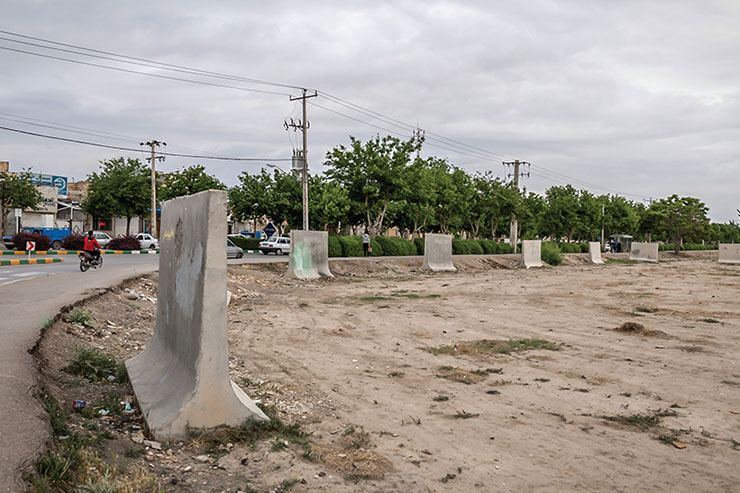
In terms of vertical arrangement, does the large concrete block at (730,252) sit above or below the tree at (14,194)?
below

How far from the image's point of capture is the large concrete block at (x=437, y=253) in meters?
31.3

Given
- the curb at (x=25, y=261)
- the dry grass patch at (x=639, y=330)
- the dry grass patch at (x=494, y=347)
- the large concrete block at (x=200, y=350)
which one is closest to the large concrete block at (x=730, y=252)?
the dry grass patch at (x=639, y=330)

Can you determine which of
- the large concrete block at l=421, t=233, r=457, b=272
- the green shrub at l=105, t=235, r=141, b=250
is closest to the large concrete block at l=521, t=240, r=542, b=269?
the large concrete block at l=421, t=233, r=457, b=272

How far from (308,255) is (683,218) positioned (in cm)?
6678

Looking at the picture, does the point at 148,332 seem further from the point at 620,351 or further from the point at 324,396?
the point at 620,351

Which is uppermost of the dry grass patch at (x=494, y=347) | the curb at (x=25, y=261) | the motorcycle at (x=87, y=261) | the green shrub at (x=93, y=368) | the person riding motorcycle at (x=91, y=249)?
the person riding motorcycle at (x=91, y=249)

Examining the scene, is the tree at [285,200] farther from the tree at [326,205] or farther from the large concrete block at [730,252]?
the large concrete block at [730,252]

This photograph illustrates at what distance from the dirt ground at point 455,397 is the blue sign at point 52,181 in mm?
57464

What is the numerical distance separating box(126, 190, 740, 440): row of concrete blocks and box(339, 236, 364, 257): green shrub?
31.8 meters

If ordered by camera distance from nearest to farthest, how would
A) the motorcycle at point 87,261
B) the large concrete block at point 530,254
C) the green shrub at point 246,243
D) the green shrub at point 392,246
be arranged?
the motorcycle at point 87,261 → the large concrete block at point 530,254 → the green shrub at point 392,246 → the green shrub at point 246,243

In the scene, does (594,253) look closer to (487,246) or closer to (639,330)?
(487,246)

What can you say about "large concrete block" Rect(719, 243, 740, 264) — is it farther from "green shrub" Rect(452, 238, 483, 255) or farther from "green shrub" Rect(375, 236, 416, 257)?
"green shrub" Rect(375, 236, 416, 257)

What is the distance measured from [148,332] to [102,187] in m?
48.7

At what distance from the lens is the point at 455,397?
6.77m
